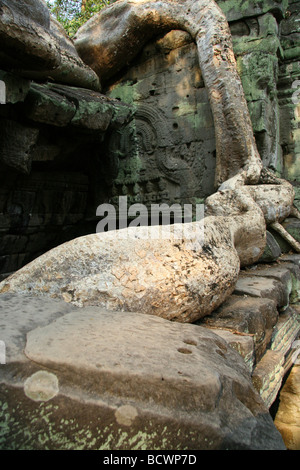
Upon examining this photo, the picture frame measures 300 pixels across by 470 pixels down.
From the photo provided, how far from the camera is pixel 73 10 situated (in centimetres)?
1015

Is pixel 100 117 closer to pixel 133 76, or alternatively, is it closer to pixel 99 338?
pixel 133 76

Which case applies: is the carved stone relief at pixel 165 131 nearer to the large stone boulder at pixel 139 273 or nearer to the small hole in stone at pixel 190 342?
the large stone boulder at pixel 139 273

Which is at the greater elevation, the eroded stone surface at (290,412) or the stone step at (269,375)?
the stone step at (269,375)

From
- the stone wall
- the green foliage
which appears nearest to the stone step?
the stone wall

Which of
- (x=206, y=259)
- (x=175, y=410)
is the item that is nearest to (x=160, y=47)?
(x=206, y=259)

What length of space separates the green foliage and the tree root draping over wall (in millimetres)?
4495

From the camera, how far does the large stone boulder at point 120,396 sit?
696 millimetres

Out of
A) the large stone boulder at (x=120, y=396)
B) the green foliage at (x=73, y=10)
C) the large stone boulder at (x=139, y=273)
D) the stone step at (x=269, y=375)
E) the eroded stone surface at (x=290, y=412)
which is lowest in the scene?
the eroded stone surface at (x=290, y=412)

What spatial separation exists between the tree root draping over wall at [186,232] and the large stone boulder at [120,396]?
451 mm

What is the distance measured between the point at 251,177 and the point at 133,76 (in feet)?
9.42

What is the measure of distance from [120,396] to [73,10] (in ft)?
39.5

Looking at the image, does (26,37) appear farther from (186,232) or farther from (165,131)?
(165,131)

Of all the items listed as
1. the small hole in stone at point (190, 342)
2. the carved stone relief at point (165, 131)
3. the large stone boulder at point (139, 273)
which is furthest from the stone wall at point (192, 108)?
the small hole in stone at point (190, 342)

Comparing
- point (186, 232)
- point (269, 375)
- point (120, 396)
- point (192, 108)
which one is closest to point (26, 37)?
point (186, 232)
